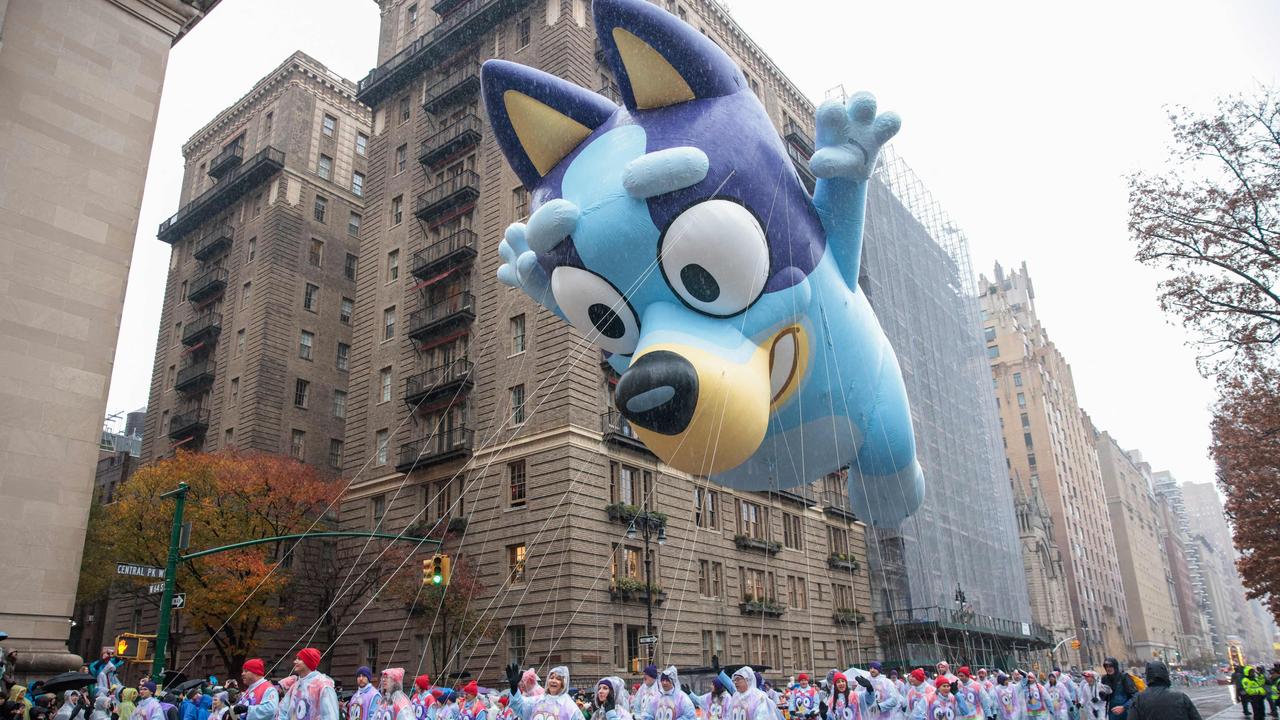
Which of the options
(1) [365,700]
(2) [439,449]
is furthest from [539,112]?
(2) [439,449]

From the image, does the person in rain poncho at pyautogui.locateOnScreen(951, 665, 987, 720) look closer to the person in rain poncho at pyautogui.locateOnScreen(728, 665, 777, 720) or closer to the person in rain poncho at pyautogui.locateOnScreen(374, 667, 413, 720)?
the person in rain poncho at pyautogui.locateOnScreen(728, 665, 777, 720)

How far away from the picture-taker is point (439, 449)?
33.0 m

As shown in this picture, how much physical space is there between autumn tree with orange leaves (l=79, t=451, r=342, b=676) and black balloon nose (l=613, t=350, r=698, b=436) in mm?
26498

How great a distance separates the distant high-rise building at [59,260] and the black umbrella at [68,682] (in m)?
2.12

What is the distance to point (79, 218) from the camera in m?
16.1

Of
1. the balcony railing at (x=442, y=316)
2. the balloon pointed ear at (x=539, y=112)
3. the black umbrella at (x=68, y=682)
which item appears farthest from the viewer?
the balcony railing at (x=442, y=316)

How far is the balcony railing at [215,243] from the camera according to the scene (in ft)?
155

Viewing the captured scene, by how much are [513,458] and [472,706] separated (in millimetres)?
17488

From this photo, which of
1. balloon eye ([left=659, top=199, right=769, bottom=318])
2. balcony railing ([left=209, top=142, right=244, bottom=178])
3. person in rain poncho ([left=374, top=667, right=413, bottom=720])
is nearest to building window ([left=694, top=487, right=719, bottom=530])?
person in rain poncho ([left=374, top=667, right=413, bottom=720])

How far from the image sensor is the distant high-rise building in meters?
14.5

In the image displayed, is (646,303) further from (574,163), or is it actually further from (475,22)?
(475,22)

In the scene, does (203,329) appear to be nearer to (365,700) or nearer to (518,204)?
(518,204)

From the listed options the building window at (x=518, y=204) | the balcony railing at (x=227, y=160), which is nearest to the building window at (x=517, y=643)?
the building window at (x=518, y=204)

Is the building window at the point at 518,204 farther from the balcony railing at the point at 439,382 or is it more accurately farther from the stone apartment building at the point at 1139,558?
the stone apartment building at the point at 1139,558
